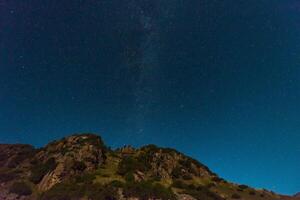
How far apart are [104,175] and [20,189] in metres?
15.4

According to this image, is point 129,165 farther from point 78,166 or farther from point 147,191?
point 147,191

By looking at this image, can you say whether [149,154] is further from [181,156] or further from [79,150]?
[79,150]

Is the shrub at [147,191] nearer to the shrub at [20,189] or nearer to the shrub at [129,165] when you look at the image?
the shrub at [129,165]

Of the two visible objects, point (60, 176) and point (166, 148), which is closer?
point (60, 176)

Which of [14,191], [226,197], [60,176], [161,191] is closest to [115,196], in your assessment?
[161,191]

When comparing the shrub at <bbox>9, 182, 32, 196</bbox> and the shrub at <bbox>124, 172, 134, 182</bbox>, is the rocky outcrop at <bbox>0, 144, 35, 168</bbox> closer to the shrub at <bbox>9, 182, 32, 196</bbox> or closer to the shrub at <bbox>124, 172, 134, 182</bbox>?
the shrub at <bbox>9, 182, 32, 196</bbox>

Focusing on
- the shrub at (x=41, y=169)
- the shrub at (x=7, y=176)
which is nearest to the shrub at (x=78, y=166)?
the shrub at (x=41, y=169)

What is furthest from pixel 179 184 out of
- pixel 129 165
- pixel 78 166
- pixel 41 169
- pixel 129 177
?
pixel 41 169

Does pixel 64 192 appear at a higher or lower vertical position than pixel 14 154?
lower

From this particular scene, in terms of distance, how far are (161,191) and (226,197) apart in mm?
15493

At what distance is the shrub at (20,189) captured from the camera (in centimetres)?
5893

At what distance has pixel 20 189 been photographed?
59594 millimetres

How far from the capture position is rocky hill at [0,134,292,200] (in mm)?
57500

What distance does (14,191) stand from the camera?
59000 mm
